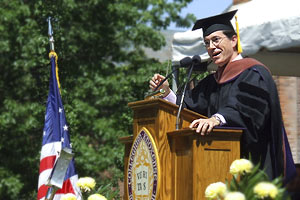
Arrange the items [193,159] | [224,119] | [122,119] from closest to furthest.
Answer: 1. [193,159]
2. [224,119]
3. [122,119]

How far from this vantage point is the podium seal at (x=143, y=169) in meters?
4.38

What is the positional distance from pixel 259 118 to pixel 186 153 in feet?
1.87

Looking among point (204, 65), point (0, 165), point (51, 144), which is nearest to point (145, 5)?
point (0, 165)

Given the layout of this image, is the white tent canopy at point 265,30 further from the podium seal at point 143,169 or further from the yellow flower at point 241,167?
the yellow flower at point 241,167

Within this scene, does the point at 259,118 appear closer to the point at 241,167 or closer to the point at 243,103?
the point at 243,103

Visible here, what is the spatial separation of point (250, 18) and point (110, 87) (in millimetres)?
10611

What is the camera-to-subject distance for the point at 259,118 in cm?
455

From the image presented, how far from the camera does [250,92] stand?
464 centimetres

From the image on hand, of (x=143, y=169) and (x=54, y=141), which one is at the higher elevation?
(x=54, y=141)

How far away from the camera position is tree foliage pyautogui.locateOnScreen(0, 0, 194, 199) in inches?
610

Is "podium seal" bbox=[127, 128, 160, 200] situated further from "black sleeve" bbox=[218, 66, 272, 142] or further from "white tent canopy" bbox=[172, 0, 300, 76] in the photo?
"white tent canopy" bbox=[172, 0, 300, 76]

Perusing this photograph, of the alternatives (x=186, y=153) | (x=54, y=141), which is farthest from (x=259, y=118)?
(x=54, y=141)

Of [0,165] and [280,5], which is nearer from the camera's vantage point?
[280,5]

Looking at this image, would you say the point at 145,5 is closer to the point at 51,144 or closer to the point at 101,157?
the point at 101,157
